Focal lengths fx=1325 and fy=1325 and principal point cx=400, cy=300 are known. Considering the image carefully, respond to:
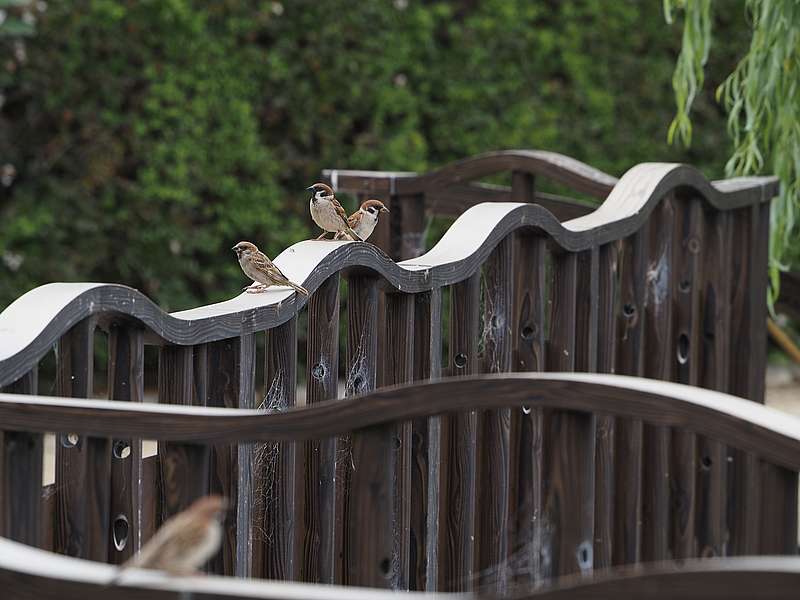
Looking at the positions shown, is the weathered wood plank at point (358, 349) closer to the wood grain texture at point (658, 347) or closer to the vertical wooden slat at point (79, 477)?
the vertical wooden slat at point (79, 477)

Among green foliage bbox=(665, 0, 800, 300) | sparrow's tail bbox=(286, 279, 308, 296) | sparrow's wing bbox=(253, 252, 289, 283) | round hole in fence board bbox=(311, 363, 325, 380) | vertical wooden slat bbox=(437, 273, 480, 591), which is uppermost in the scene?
green foliage bbox=(665, 0, 800, 300)

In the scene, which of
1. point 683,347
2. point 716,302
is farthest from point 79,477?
point 716,302

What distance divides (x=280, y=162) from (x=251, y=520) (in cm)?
501

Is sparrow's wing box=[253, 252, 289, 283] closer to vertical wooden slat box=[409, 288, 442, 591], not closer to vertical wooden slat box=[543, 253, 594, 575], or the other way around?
vertical wooden slat box=[409, 288, 442, 591]

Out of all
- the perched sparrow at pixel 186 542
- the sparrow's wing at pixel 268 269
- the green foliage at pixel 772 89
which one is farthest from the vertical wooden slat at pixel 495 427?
the perched sparrow at pixel 186 542

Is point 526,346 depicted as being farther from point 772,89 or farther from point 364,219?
point 772,89

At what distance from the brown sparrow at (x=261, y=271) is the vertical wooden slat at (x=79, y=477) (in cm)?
41

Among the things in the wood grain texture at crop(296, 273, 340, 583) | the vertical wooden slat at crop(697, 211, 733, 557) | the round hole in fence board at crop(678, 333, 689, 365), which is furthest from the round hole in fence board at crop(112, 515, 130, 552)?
the vertical wooden slat at crop(697, 211, 733, 557)

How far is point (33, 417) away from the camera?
1617mm

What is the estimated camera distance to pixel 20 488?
165cm

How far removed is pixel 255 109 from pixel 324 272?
15.7 ft

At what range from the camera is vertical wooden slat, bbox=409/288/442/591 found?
8.42 ft

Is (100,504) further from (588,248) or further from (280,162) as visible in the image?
(280,162)

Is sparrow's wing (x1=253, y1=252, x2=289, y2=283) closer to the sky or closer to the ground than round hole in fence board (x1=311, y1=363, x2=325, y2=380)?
closer to the sky
